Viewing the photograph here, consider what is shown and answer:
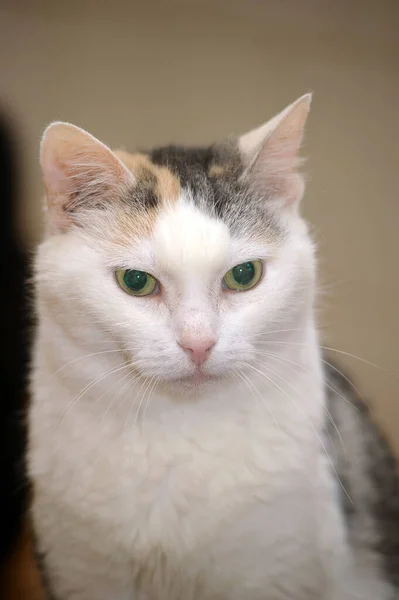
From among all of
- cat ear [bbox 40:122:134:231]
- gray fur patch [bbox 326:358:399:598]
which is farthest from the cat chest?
cat ear [bbox 40:122:134:231]

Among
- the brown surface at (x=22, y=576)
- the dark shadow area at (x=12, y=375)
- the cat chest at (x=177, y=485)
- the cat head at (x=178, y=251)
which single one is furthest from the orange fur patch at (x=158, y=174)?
the brown surface at (x=22, y=576)

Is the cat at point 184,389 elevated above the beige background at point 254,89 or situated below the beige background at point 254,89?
below

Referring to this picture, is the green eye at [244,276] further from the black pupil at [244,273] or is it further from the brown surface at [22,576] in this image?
the brown surface at [22,576]

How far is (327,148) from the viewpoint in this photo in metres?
0.90

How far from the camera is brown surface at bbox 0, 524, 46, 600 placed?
35.6 inches

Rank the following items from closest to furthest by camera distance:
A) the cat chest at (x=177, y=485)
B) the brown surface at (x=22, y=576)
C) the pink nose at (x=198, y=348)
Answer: the pink nose at (x=198, y=348) < the cat chest at (x=177, y=485) < the brown surface at (x=22, y=576)

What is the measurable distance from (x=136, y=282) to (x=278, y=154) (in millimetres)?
268

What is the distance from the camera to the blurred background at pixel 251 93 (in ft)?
2.84

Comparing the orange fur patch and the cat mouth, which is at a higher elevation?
the orange fur patch

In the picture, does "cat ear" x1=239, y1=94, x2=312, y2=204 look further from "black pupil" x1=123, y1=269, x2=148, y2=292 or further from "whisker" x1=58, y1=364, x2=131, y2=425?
"whisker" x1=58, y1=364, x2=131, y2=425

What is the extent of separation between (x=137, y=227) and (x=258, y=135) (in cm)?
23

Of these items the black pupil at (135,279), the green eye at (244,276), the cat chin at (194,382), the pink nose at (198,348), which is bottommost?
the cat chin at (194,382)

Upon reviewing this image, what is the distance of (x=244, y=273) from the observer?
767mm

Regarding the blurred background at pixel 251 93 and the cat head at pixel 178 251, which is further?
the blurred background at pixel 251 93
